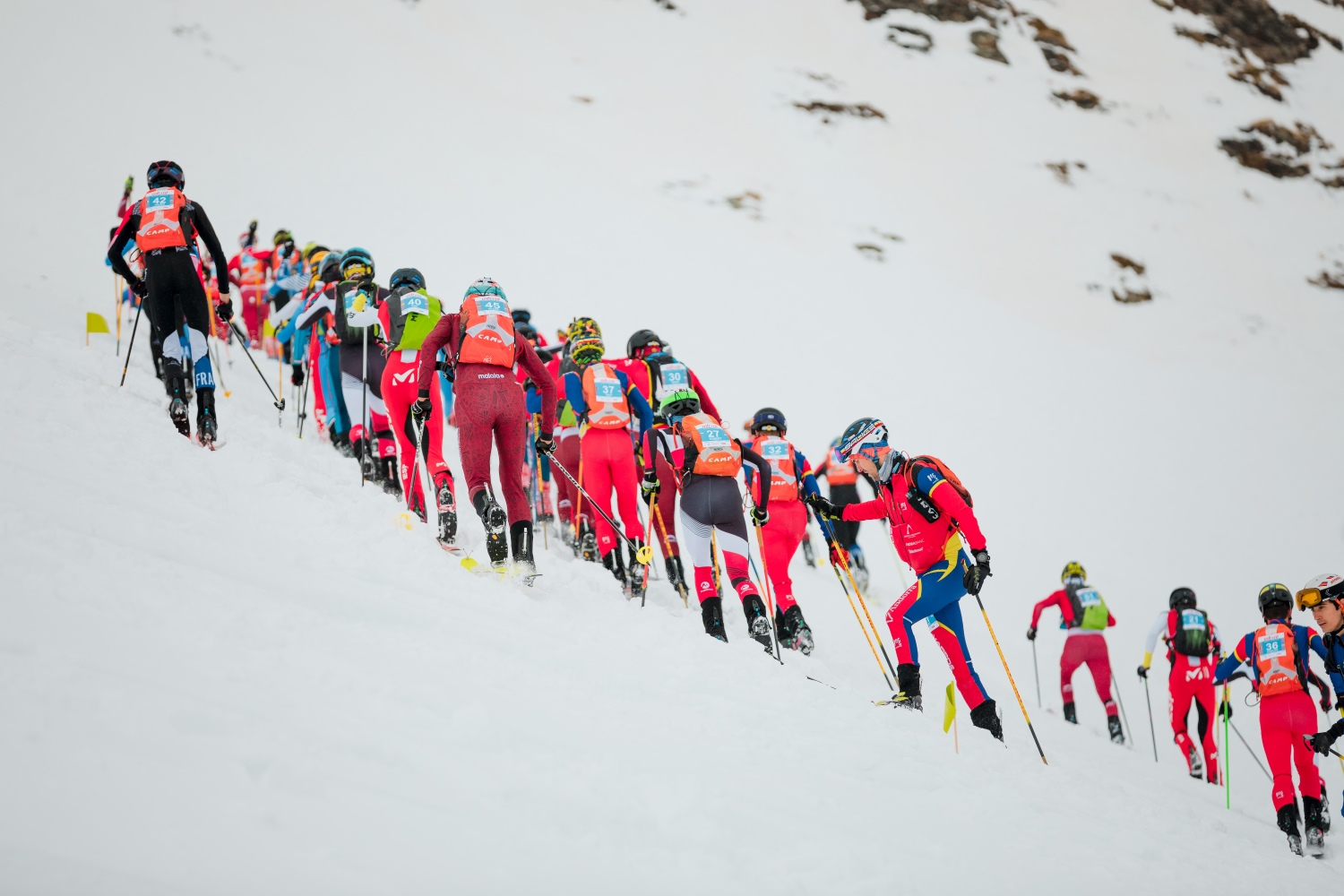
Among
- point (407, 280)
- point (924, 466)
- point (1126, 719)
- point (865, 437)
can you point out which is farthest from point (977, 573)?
point (1126, 719)

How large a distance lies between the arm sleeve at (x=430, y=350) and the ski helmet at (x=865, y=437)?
302 cm

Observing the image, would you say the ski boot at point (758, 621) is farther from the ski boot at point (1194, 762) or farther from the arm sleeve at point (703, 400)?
the ski boot at point (1194, 762)

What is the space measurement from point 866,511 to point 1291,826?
3754 mm

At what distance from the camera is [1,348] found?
6.92 m

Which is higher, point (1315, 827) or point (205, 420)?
point (205, 420)

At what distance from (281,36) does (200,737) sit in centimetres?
3164

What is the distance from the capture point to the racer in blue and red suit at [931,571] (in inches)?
240

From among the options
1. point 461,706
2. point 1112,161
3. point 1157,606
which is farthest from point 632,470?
point 1112,161

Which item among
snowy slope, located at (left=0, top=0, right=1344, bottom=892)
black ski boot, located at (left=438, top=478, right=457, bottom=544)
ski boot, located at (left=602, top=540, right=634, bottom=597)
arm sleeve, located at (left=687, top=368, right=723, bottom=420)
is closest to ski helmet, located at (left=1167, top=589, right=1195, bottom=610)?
snowy slope, located at (left=0, top=0, right=1344, bottom=892)

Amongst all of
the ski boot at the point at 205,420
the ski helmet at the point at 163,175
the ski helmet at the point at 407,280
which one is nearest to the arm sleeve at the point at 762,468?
the ski helmet at the point at 407,280

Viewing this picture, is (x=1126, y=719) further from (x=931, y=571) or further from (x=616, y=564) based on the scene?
(x=616, y=564)

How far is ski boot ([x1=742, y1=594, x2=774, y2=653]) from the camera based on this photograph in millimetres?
6613

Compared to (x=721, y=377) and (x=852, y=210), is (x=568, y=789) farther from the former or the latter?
(x=852, y=210)

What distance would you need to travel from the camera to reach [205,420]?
6.62 metres
